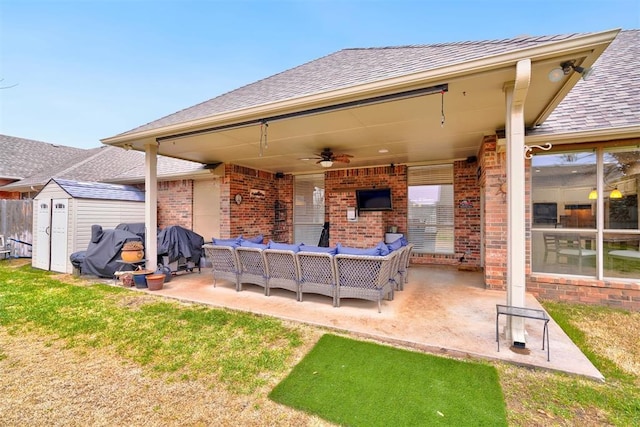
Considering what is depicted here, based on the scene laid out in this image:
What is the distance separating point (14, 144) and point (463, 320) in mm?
20799

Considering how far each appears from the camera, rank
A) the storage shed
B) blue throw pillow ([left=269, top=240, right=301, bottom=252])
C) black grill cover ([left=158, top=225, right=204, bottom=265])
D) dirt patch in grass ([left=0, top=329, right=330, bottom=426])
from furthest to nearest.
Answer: the storage shed < black grill cover ([left=158, top=225, right=204, bottom=265]) < blue throw pillow ([left=269, top=240, right=301, bottom=252]) < dirt patch in grass ([left=0, top=329, right=330, bottom=426])

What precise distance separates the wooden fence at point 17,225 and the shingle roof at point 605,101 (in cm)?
1358

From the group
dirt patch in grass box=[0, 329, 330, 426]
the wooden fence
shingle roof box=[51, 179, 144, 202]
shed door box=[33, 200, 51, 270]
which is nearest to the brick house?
shingle roof box=[51, 179, 144, 202]

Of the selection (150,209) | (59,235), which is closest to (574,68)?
(150,209)

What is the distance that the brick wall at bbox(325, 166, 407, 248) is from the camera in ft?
26.7

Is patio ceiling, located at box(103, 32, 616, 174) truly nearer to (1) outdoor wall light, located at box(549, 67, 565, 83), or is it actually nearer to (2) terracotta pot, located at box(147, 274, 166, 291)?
(1) outdoor wall light, located at box(549, 67, 565, 83)

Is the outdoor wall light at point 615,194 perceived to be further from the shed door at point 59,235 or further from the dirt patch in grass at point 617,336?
the shed door at point 59,235

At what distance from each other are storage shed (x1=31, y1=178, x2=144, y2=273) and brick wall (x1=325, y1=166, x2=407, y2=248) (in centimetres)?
608

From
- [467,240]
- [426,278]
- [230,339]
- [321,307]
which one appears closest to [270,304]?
[321,307]

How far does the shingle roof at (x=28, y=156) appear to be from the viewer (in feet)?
41.4

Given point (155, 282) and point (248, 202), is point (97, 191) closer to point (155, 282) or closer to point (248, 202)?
point (248, 202)

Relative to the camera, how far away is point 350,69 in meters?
4.55

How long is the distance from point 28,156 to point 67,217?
11.4 metres

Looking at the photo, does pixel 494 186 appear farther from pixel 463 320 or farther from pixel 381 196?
pixel 381 196
